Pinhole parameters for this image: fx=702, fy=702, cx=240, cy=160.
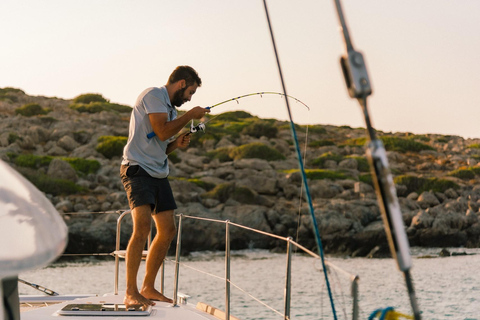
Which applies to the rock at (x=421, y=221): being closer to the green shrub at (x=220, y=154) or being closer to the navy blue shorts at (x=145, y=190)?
the green shrub at (x=220, y=154)

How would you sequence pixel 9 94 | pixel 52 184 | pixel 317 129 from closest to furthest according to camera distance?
pixel 52 184 < pixel 317 129 < pixel 9 94

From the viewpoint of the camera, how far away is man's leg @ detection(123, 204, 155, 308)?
3.08 m

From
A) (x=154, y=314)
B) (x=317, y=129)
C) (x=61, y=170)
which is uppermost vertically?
(x=317, y=129)

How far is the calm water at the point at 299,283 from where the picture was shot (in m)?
16.6

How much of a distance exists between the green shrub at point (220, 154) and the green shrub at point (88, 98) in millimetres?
13934

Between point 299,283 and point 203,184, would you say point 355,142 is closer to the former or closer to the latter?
point 203,184

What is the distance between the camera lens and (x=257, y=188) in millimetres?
27984

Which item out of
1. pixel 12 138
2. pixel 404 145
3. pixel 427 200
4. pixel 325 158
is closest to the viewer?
pixel 427 200

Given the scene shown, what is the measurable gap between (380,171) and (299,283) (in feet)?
60.3

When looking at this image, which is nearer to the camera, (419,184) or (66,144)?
(66,144)

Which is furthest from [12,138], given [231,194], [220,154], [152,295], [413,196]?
[152,295]

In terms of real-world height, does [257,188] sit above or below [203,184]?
below

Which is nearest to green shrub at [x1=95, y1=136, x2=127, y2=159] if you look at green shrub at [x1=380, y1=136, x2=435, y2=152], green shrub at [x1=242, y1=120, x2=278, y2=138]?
green shrub at [x1=242, y1=120, x2=278, y2=138]

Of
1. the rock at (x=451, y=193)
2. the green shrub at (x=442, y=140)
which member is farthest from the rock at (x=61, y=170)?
the green shrub at (x=442, y=140)
